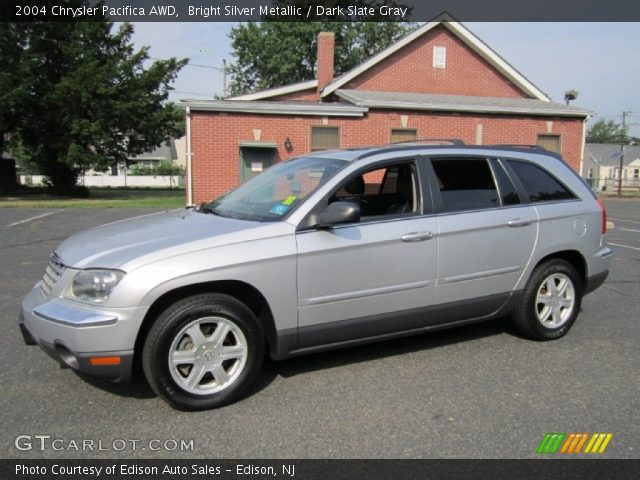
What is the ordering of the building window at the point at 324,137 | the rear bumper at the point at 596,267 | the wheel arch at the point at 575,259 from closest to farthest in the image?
1. the wheel arch at the point at 575,259
2. the rear bumper at the point at 596,267
3. the building window at the point at 324,137

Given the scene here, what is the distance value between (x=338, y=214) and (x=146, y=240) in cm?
129

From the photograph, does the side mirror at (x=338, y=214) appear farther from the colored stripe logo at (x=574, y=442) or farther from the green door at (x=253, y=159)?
the green door at (x=253, y=159)

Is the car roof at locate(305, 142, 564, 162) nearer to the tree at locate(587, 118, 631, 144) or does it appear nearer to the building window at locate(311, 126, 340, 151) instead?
the building window at locate(311, 126, 340, 151)

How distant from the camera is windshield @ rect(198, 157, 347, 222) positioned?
3.87 m

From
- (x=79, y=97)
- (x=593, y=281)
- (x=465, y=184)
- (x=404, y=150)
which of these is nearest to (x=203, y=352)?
(x=404, y=150)

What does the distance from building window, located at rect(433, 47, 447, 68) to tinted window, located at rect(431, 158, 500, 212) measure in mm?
17984

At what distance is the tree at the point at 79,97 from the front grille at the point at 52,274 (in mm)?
23268

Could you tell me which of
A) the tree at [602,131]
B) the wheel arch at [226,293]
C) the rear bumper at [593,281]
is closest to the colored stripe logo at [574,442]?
the wheel arch at [226,293]

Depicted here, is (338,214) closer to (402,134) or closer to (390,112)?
(390,112)

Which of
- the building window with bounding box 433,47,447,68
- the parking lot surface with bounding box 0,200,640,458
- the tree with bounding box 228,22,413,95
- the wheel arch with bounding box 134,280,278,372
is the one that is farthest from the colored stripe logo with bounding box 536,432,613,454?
the tree with bounding box 228,22,413,95

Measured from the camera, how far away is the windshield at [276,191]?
3.87 meters
